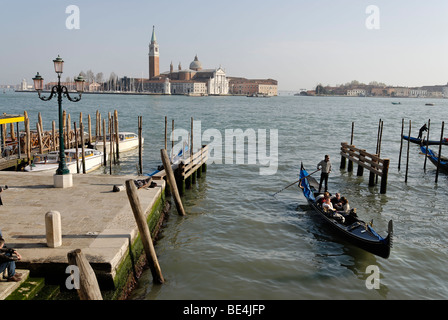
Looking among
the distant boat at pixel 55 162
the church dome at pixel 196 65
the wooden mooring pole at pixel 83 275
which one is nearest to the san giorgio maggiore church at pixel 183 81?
the church dome at pixel 196 65

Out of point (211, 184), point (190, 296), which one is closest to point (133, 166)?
point (211, 184)

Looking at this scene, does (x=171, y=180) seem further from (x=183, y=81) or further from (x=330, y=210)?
(x=183, y=81)

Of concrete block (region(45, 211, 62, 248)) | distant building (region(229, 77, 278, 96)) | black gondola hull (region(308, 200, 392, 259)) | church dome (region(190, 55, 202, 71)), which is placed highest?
church dome (region(190, 55, 202, 71))

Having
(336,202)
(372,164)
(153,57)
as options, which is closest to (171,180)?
(336,202)

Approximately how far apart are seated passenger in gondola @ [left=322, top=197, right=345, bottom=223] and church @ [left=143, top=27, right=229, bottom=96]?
15215 centimetres

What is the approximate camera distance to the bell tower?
163875mm

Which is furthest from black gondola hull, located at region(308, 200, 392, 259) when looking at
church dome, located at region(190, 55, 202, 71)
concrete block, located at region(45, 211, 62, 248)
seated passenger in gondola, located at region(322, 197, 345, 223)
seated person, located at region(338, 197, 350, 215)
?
church dome, located at region(190, 55, 202, 71)

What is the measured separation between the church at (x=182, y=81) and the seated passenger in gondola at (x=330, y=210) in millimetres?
152153

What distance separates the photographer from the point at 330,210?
10.5 metres

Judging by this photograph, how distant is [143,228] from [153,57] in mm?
169885

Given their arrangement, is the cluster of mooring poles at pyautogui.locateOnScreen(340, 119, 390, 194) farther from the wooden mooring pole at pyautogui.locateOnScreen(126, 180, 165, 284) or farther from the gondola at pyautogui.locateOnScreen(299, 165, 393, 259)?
→ the wooden mooring pole at pyautogui.locateOnScreen(126, 180, 165, 284)

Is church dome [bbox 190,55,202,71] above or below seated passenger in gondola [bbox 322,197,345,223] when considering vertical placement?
above

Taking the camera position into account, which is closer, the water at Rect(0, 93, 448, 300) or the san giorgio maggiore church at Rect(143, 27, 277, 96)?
the water at Rect(0, 93, 448, 300)

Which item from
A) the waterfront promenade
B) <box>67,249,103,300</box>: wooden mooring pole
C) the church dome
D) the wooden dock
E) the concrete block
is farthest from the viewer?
the church dome
